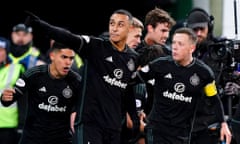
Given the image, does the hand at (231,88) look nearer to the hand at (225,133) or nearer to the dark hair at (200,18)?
the hand at (225,133)

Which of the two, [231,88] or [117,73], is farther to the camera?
[231,88]

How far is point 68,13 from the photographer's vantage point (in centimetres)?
1773

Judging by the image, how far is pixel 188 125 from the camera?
9078 millimetres

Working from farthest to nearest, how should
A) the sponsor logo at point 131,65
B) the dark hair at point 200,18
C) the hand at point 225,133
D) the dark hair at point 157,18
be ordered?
the dark hair at point 200,18, the dark hair at point 157,18, the sponsor logo at point 131,65, the hand at point 225,133

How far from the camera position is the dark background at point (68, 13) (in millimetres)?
17453

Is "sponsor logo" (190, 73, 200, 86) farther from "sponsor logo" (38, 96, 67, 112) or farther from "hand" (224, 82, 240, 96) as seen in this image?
"sponsor logo" (38, 96, 67, 112)

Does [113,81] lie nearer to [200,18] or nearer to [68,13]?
[200,18]

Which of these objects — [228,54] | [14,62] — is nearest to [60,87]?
[228,54]

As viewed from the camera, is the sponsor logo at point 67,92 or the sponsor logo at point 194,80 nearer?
the sponsor logo at point 194,80

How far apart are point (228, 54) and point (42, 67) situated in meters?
2.08

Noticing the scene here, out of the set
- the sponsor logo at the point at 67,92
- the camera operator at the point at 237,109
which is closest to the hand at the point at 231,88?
the camera operator at the point at 237,109

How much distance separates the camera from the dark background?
57.3 feet

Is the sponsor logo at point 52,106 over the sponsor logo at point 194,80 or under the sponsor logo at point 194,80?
under

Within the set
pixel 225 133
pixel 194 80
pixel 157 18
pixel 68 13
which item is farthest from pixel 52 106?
pixel 68 13
